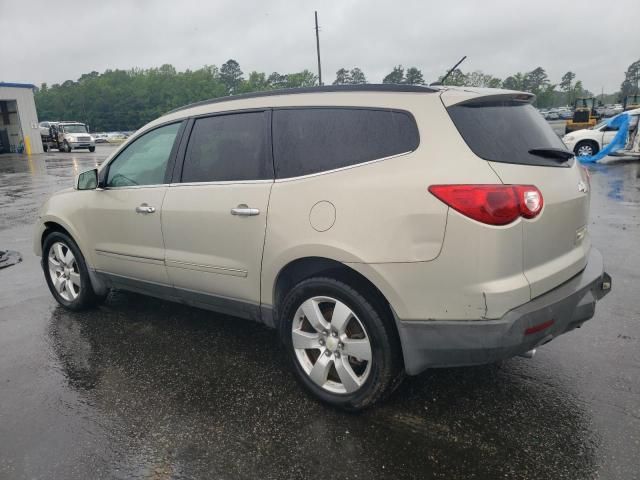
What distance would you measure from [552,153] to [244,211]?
1.79 meters

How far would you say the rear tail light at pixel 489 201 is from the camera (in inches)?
91.4

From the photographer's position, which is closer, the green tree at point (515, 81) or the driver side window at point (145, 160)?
the driver side window at point (145, 160)

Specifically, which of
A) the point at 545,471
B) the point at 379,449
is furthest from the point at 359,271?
the point at 545,471

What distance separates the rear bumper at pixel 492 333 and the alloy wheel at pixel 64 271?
3.31m

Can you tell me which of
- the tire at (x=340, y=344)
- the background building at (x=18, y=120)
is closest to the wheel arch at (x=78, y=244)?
the tire at (x=340, y=344)

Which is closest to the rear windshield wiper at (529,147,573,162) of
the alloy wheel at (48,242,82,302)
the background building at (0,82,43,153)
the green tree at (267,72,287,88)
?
the alloy wheel at (48,242,82,302)

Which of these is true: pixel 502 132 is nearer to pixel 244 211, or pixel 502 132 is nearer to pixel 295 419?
pixel 244 211

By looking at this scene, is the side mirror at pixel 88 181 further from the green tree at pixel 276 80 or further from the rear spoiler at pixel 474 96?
the green tree at pixel 276 80

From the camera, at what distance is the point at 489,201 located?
2326 mm

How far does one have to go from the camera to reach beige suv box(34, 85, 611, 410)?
2377 mm

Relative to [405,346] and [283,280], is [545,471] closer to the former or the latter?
[405,346]

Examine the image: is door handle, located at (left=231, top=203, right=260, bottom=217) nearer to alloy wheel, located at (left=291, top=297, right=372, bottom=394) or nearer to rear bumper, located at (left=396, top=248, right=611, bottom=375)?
alloy wheel, located at (left=291, top=297, right=372, bottom=394)

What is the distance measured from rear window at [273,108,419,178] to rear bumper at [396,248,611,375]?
0.92 metres

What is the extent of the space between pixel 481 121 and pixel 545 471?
68.3 inches
